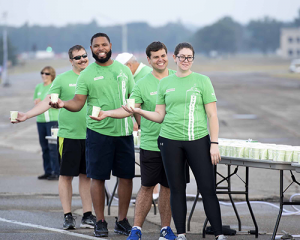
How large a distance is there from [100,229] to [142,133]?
120cm

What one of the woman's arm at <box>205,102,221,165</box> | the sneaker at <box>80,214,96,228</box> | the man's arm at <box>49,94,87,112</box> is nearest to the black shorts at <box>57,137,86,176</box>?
the sneaker at <box>80,214,96,228</box>

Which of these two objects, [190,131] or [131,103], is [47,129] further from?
[190,131]

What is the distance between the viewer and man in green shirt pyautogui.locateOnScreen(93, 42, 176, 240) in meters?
5.57

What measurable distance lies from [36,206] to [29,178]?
2327 millimetres

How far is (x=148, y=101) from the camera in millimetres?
5688

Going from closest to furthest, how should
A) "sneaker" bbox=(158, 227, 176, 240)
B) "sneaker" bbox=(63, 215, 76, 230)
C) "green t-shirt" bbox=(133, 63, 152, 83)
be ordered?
"sneaker" bbox=(158, 227, 176, 240), "sneaker" bbox=(63, 215, 76, 230), "green t-shirt" bbox=(133, 63, 152, 83)

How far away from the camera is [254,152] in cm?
529

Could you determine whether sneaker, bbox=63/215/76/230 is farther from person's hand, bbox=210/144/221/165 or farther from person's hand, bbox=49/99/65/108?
person's hand, bbox=210/144/221/165

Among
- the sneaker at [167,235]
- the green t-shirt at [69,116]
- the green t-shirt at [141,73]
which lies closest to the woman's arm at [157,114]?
the sneaker at [167,235]

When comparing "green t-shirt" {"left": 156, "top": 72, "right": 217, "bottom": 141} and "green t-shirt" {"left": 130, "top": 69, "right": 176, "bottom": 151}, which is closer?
"green t-shirt" {"left": 156, "top": 72, "right": 217, "bottom": 141}

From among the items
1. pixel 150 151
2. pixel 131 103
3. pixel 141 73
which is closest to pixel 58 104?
pixel 131 103

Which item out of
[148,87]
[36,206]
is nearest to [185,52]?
[148,87]

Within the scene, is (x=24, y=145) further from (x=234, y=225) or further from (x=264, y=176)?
(x=234, y=225)

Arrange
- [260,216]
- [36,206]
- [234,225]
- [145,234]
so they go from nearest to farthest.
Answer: [145,234] → [234,225] → [260,216] → [36,206]
